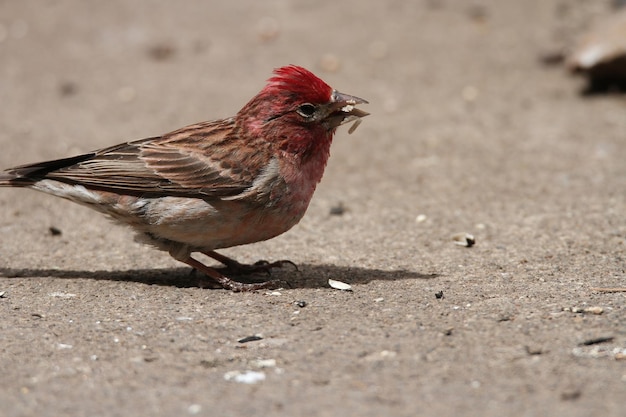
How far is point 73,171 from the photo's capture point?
238 inches

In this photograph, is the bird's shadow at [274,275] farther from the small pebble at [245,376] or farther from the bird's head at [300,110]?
the small pebble at [245,376]

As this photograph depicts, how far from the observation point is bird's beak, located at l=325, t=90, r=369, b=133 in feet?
18.8

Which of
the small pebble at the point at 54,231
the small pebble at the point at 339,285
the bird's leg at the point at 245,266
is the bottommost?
the small pebble at the point at 339,285

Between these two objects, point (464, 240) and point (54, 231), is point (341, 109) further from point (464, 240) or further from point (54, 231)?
point (54, 231)

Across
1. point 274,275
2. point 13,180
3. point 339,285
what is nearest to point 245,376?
point 339,285

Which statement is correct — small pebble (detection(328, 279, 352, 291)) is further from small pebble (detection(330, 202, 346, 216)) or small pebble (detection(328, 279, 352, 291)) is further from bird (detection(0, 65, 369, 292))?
small pebble (detection(330, 202, 346, 216))

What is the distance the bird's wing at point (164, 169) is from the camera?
225 inches

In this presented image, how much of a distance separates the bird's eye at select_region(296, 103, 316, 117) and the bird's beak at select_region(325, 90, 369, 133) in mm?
106

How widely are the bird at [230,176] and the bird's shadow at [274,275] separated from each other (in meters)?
0.22

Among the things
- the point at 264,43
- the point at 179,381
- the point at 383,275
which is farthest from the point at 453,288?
the point at 264,43

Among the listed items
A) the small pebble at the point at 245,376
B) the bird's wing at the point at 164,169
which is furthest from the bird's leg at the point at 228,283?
the small pebble at the point at 245,376

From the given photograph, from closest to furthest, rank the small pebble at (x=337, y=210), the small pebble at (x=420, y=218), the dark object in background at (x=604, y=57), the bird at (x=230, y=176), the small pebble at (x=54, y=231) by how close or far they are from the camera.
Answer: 1. the bird at (x=230, y=176)
2. the small pebble at (x=54, y=231)
3. the small pebble at (x=420, y=218)
4. the small pebble at (x=337, y=210)
5. the dark object in background at (x=604, y=57)

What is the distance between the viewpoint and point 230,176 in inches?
224

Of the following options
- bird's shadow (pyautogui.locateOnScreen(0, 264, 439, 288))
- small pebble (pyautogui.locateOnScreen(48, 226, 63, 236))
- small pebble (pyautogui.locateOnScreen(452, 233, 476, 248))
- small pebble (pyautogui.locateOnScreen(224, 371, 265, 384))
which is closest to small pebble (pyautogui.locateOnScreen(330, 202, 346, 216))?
small pebble (pyautogui.locateOnScreen(452, 233, 476, 248))
